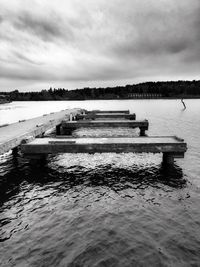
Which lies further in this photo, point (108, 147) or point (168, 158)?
point (168, 158)

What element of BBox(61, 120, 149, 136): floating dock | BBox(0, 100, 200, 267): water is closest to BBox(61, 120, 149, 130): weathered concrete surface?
BBox(61, 120, 149, 136): floating dock

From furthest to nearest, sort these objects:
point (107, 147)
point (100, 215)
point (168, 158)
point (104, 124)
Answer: point (104, 124), point (168, 158), point (107, 147), point (100, 215)

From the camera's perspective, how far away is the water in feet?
17.2

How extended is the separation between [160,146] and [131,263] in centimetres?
625

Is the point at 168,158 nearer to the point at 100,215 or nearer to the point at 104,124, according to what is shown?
the point at 100,215

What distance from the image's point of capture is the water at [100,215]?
5.25 metres

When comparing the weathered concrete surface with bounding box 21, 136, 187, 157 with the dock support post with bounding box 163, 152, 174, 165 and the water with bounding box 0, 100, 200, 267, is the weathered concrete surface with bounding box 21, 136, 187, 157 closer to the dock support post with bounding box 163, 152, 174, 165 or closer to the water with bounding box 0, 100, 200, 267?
the dock support post with bounding box 163, 152, 174, 165

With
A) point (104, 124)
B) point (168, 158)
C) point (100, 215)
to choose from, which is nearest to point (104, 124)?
point (104, 124)

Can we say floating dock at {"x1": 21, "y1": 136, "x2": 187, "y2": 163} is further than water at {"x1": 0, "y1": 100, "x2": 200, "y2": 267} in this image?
Yes

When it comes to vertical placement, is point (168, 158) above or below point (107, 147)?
below

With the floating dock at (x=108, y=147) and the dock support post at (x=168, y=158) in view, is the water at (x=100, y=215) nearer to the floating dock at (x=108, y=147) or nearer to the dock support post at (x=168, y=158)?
the dock support post at (x=168, y=158)

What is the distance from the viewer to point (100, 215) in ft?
22.9

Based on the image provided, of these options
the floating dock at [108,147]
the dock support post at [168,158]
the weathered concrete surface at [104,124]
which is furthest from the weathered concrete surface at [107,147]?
the weathered concrete surface at [104,124]

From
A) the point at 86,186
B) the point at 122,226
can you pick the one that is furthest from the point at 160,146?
the point at 122,226
